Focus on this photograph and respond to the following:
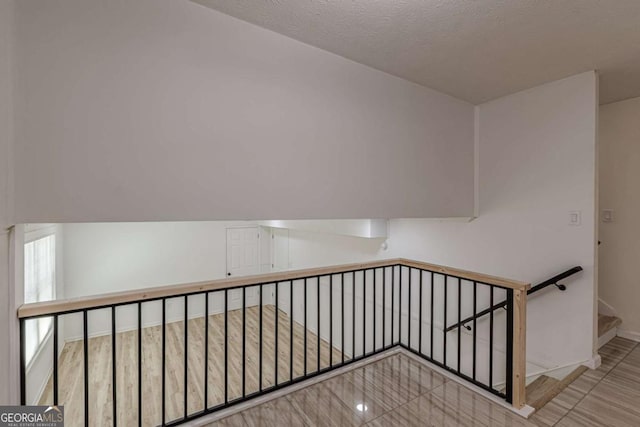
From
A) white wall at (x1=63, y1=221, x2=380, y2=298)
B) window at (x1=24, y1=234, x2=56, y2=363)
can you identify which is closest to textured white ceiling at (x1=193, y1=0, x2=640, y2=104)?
white wall at (x1=63, y1=221, x2=380, y2=298)

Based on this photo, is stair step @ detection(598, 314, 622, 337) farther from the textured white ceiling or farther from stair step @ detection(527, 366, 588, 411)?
the textured white ceiling

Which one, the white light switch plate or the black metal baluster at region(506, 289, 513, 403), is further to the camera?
the white light switch plate

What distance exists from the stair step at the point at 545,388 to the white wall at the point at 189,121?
1.64 metres

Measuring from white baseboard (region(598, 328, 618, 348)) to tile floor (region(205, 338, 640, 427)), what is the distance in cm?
47

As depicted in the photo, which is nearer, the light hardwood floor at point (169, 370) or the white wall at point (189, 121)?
the white wall at point (189, 121)

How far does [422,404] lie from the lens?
2.07 metres

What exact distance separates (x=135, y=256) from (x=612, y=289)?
281 inches

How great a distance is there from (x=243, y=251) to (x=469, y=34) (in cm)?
612

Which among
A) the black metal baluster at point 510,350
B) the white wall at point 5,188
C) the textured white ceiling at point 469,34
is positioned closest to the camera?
the white wall at point 5,188

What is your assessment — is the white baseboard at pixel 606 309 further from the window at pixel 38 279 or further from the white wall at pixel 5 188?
the window at pixel 38 279

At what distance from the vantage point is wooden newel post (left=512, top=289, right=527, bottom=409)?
1.99 m

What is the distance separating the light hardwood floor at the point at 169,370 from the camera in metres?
3.54

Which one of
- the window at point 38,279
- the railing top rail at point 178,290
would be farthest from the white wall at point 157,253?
the railing top rail at point 178,290

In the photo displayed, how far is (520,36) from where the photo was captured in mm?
1931
